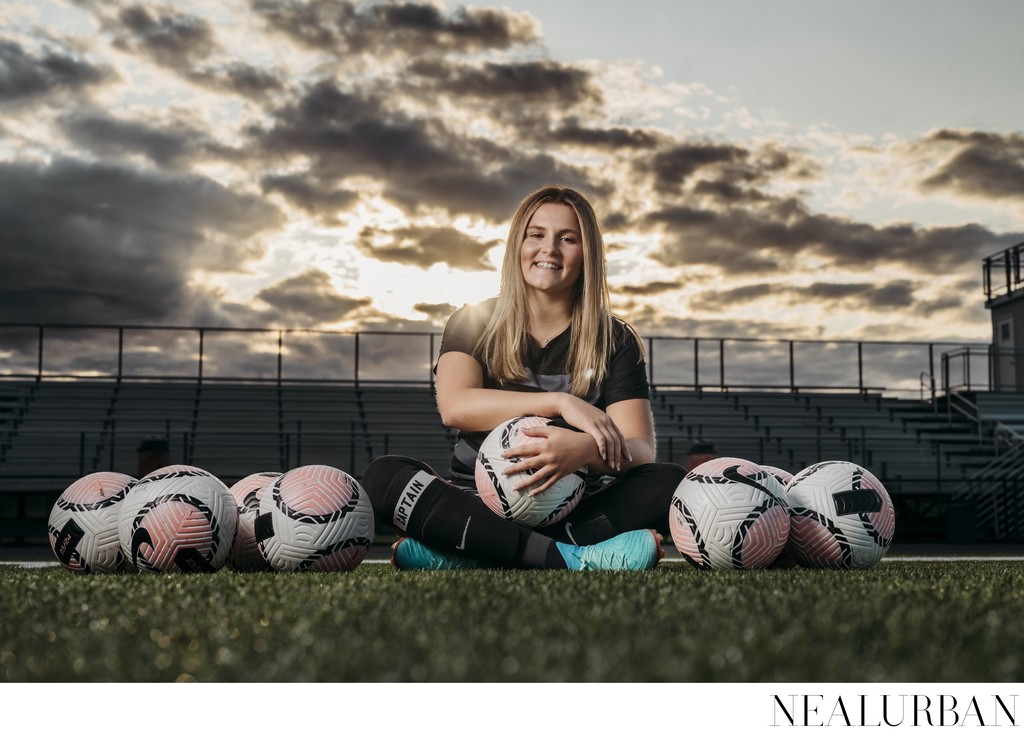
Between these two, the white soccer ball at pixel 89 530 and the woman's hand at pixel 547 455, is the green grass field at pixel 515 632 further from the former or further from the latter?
the white soccer ball at pixel 89 530

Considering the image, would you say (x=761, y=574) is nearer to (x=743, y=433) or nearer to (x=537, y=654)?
(x=537, y=654)

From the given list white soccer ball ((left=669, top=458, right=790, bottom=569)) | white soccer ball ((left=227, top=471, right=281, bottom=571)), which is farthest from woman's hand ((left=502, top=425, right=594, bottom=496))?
white soccer ball ((left=227, top=471, right=281, bottom=571))

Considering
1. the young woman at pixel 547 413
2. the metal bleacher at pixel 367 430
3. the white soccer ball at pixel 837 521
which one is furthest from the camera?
the metal bleacher at pixel 367 430

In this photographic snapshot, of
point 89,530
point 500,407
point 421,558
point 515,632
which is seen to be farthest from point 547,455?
point 89,530

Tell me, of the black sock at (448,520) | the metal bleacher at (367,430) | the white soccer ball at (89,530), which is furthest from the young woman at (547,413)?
the metal bleacher at (367,430)

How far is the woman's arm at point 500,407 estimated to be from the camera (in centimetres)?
369

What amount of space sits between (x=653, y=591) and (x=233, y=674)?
4.84 ft

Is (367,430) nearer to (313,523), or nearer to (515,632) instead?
(313,523)

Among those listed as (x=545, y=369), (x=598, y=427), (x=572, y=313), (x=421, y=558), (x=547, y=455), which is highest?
(x=572, y=313)

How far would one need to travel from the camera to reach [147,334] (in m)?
19.2

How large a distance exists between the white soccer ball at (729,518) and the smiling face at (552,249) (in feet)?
3.85

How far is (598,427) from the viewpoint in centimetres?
365

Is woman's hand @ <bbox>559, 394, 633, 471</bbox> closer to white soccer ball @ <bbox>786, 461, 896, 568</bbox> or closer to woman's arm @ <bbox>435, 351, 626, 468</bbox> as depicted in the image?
woman's arm @ <bbox>435, 351, 626, 468</bbox>

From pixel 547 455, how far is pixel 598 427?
0.25 meters
